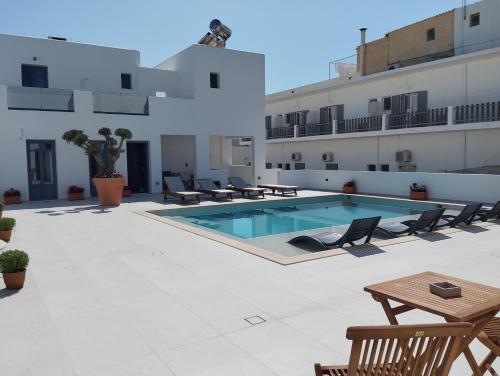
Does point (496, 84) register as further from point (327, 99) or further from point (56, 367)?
point (56, 367)

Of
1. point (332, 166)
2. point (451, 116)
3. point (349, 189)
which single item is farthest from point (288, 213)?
point (332, 166)

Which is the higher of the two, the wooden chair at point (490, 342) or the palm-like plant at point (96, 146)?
the palm-like plant at point (96, 146)

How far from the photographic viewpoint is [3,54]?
62.4 feet

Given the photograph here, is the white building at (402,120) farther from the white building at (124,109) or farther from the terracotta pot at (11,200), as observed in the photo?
the terracotta pot at (11,200)

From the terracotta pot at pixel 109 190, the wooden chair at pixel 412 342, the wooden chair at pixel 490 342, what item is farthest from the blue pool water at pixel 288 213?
the wooden chair at pixel 412 342

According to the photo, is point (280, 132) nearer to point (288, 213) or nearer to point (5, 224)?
point (288, 213)

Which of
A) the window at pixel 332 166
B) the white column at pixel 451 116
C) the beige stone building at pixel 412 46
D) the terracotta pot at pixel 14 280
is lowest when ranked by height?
the terracotta pot at pixel 14 280

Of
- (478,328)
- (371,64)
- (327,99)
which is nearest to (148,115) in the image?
(327,99)

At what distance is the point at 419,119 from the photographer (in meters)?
22.3

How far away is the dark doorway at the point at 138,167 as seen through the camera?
807 inches

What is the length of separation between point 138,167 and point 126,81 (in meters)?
4.89

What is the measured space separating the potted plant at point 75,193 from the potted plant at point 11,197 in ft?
6.17

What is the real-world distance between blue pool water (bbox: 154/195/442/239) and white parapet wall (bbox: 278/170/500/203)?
1.63 metres

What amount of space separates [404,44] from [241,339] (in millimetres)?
25187
